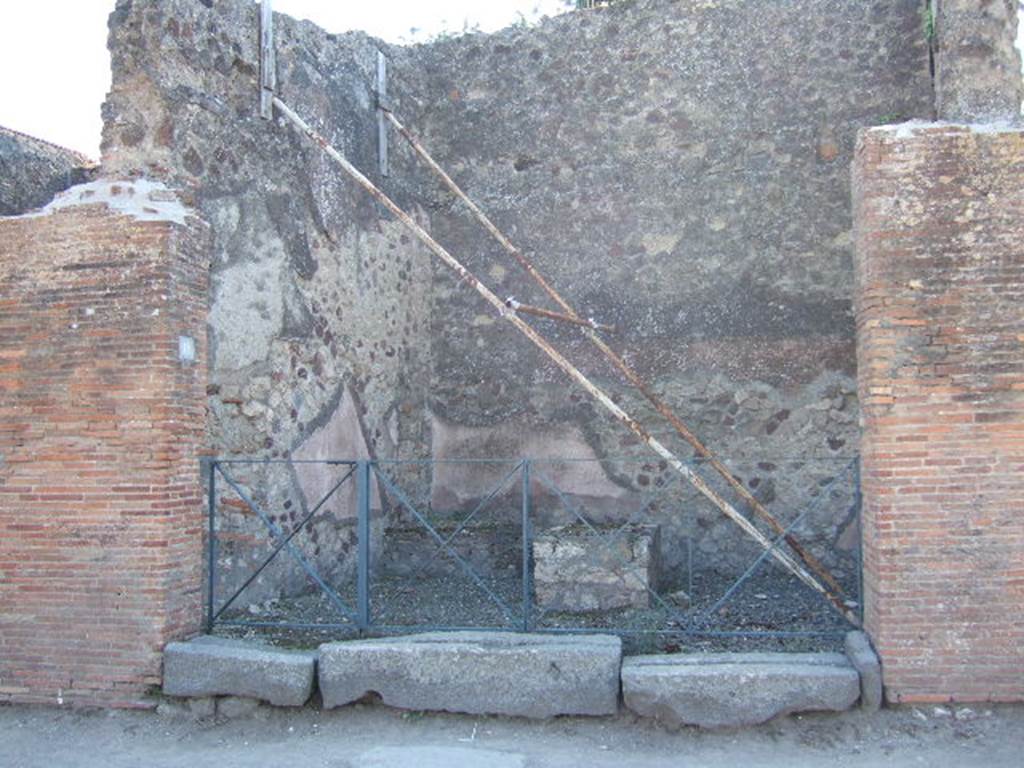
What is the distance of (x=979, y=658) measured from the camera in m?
4.53

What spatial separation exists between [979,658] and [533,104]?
572 centimetres

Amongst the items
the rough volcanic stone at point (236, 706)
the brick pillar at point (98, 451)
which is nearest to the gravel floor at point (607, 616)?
the rough volcanic stone at point (236, 706)

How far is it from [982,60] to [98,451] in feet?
21.2

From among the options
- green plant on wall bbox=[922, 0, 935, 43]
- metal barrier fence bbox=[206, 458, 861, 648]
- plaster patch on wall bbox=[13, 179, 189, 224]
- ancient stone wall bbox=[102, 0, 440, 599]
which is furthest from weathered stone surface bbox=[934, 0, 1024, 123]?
plaster patch on wall bbox=[13, 179, 189, 224]

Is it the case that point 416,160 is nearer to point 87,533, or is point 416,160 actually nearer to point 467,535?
point 467,535

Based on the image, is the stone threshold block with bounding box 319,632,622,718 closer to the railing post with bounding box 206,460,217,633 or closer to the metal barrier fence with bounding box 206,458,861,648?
the metal barrier fence with bounding box 206,458,861,648

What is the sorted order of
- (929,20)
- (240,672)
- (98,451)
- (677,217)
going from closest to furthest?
1. (240,672)
2. (98,451)
3. (929,20)
4. (677,217)

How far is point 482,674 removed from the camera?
16.0 feet

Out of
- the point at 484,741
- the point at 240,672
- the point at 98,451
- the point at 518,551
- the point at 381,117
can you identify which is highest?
the point at 381,117

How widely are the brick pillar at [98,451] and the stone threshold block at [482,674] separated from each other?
3.53 ft

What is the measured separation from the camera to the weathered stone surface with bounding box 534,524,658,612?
626 centimetres

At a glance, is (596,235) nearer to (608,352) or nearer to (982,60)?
(608,352)

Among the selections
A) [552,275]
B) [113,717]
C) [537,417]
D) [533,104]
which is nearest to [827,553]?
[537,417]

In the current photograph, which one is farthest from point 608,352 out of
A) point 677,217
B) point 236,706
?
point 236,706
